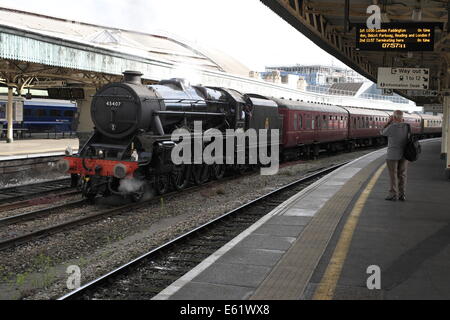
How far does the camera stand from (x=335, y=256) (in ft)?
18.3

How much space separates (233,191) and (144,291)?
833 cm

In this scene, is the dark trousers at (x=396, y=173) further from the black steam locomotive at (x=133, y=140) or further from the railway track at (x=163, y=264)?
the black steam locomotive at (x=133, y=140)

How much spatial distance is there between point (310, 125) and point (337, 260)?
1799 centimetres

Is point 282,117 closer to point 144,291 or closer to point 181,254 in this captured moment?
point 181,254

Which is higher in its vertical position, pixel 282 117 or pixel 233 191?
pixel 282 117

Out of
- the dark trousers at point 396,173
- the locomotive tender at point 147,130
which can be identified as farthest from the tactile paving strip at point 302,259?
the locomotive tender at point 147,130

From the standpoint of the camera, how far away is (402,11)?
1263cm

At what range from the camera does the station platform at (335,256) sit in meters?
4.51

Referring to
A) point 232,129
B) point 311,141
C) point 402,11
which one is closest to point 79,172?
point 232,129

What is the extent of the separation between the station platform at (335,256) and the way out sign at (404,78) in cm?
634

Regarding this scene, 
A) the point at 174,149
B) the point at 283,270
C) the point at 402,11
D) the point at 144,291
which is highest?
the point at 402,11

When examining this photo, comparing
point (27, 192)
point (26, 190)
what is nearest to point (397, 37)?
point (27, 192)

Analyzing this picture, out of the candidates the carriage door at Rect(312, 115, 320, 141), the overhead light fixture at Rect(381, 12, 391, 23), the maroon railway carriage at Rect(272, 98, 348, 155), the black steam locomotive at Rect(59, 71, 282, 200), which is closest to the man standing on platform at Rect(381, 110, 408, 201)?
the overhead light fixture at Rect(381, 12, 391, 23)

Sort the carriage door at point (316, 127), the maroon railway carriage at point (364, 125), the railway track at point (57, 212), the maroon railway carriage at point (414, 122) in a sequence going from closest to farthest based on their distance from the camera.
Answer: the railway track at point (57, 212) < the carriage door at point (316, 127) < the maroon railway carriage at point (364, 125) < the maroon railway carriage at point (414, 122)
